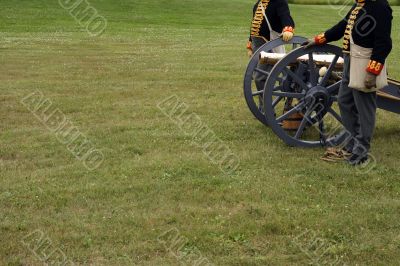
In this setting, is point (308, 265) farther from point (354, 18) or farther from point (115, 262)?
point (354, 18)

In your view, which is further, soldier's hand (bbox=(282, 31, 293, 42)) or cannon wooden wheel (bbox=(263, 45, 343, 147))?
soldier's hand (bbox=(282, 31, 293, 42))

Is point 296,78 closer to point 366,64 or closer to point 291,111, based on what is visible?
point 291,111

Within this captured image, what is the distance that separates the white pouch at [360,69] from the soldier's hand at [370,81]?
42mm

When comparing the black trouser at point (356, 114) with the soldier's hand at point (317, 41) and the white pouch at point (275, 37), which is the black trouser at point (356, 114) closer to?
the soldier's hand at point (317, 41)

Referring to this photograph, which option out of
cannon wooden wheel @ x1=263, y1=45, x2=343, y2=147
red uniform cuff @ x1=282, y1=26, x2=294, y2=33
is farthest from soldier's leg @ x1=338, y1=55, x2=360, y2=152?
red uniform cuff @ x1=282, y1=26, x2=294, y2=33

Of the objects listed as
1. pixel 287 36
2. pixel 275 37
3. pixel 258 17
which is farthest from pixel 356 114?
pixel 258 17

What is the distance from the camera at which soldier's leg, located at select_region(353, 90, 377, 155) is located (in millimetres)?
5855

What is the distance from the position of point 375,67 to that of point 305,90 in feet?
3.78

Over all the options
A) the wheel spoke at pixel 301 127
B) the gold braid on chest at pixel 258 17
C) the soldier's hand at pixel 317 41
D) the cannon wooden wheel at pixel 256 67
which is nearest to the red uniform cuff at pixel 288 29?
the cannon wooden wheel at pixel 256 67

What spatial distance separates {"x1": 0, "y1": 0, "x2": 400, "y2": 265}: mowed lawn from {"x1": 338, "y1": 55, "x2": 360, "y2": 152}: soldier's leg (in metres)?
0.35

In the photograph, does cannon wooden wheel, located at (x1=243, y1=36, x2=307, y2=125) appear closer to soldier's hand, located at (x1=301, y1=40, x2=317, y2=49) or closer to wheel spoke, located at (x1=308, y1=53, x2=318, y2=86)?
wheel spoke, located at (x1=308, y1=53, x2=318, y2=86)

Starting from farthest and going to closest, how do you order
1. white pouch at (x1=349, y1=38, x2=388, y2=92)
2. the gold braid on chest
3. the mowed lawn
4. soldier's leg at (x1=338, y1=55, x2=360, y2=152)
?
the gold braid on chest, soldier's leg at (x1=338, y1=55, x2=360, y2=152), white pouch at (x1=349, y1=38, x2=388, y2=92), the mowed lawn

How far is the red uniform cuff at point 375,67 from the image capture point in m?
5.52

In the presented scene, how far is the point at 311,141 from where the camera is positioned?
6.79 meters
